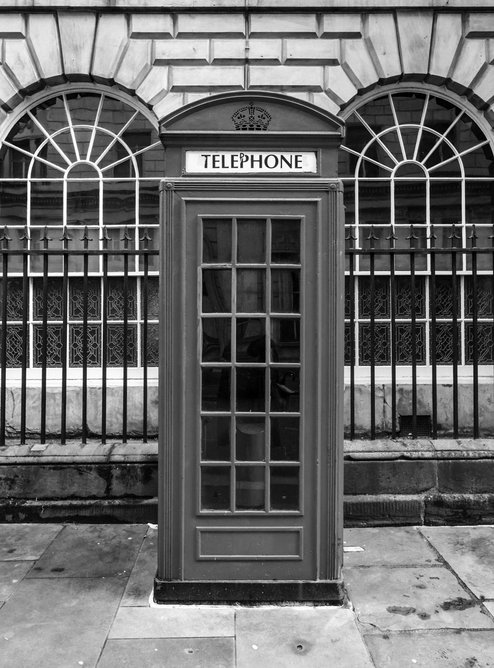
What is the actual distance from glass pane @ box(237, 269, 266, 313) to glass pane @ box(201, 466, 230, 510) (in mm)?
954

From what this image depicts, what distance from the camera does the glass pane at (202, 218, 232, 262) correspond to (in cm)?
339

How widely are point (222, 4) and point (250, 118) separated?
5079 mm

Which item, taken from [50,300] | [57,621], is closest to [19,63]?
[50,300]

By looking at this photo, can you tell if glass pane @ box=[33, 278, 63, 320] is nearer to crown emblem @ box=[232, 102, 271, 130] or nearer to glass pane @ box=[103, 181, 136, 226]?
glass pane @ box=[103, 181, 136, 226]

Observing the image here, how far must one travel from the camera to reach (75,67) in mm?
7602

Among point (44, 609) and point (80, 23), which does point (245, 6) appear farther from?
point (44, 609)

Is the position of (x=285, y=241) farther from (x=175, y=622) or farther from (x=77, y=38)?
(x=77, y=38)

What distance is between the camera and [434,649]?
303 centimetres

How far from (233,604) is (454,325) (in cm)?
301

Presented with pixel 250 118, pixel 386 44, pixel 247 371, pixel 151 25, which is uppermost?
pixel 151 25

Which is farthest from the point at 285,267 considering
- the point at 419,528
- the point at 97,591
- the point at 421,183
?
the point at 421,183

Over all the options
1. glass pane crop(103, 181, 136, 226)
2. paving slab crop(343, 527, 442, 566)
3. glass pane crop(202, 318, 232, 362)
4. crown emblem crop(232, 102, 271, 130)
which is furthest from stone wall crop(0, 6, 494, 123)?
paving slab crop(343, 527, 442, 566)

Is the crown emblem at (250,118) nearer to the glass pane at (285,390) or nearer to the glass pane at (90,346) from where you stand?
the glass pane at (285,390)

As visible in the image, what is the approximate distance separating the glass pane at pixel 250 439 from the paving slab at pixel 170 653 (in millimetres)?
979
